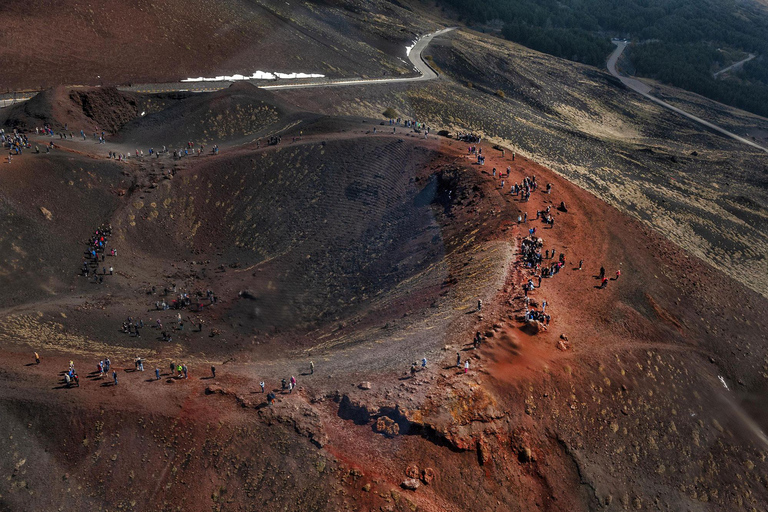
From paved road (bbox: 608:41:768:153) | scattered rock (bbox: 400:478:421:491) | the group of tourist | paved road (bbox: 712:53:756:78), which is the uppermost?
paved road (bbox: 712:53:756:78)

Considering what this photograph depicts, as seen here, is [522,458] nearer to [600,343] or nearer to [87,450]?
[600,343]

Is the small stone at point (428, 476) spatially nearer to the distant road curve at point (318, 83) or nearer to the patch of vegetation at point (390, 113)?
the patch of vegetation at point (390, 113)

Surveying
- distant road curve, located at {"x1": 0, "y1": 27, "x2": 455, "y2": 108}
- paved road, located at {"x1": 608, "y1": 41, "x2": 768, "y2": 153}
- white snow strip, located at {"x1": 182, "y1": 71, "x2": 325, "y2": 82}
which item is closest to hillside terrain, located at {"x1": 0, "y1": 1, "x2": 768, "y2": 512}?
distant road curve, located at {"x1": 0, "y1": 27, "x2": 455, "y2": 108}

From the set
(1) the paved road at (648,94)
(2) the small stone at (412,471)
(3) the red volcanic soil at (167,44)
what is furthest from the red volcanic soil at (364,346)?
(1) the paved road at (648,94)

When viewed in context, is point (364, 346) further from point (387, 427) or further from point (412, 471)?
point (412, 471)

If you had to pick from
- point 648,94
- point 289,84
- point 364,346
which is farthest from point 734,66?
point 364,346

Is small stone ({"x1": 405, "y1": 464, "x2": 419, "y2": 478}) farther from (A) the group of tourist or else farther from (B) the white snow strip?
(B) the white snow strip

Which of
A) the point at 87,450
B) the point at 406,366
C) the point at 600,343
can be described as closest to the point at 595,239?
the point at 600,343
